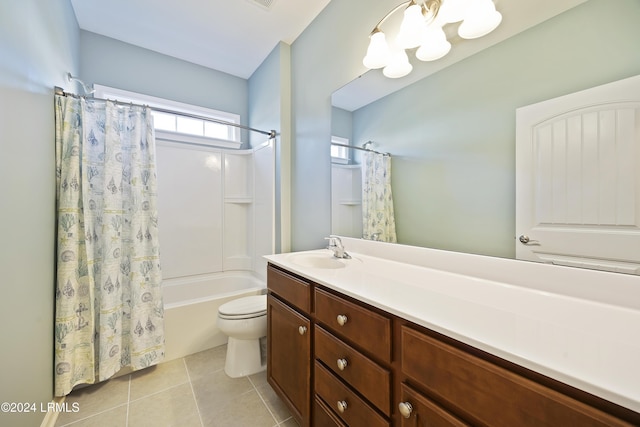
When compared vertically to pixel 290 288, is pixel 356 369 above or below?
below

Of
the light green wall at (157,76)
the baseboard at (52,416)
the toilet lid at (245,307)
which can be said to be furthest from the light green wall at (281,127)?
the baseboard at (52,416)

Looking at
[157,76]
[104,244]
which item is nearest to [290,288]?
[104,244]

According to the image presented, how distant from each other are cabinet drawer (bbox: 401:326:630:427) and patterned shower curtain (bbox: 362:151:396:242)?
30.6 inches

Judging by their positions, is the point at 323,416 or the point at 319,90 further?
the point at 319,90

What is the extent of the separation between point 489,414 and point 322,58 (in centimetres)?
212

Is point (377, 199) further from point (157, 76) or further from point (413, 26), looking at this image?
point (157, 76)

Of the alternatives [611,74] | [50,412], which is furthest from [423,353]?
[50,412]

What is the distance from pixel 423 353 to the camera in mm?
662

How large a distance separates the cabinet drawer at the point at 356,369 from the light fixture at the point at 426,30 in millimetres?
1344

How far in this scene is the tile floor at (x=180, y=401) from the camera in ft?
4.45

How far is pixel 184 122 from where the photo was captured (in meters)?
2.61

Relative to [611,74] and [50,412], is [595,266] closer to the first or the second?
[611,74]

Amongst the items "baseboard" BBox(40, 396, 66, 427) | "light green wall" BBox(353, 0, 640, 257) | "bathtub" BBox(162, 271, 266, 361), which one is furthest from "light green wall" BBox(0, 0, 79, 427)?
"light green wall" BBox(353, 0, 640, 257)

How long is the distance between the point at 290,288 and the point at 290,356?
1.13 feet
